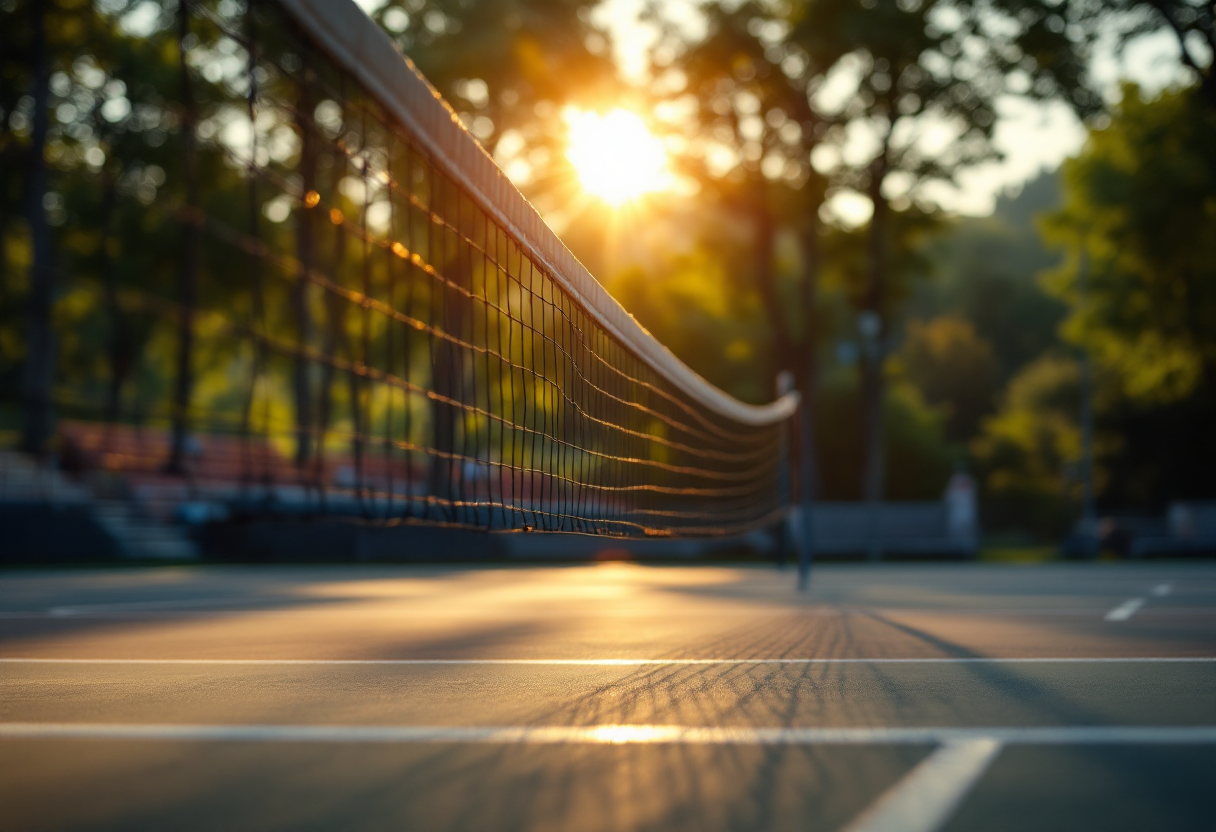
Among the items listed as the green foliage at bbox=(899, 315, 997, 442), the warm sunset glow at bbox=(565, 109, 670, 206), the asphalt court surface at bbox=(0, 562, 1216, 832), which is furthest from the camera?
the green foliage at bbox=(899, 315, 997, 442)

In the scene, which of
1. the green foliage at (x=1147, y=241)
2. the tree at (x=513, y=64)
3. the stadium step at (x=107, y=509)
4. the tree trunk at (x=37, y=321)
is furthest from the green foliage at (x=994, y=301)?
the tree trunk at (x=37, y=321)

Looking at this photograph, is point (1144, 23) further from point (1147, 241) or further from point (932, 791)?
point (932, 791)

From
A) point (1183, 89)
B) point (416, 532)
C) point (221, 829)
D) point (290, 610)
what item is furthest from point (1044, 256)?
point (221, 829)

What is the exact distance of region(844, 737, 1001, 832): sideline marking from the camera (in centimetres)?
229

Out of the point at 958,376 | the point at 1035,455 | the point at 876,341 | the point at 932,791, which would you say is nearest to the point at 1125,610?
the point at 932,791

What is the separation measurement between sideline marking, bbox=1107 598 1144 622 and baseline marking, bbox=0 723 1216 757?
15.4ft

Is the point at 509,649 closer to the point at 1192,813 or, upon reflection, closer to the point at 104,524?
the point at 1192,813

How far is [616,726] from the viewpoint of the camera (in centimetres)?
334

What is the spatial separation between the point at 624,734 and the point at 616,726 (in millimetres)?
138

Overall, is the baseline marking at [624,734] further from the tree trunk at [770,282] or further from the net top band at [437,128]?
the tree trunk at [770,282]

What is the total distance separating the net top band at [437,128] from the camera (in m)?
3.99

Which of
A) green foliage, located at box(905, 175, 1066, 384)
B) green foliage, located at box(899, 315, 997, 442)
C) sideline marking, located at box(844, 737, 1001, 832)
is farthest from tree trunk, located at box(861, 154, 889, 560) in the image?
green foliage, located at box(905, 175, 1066, 384)

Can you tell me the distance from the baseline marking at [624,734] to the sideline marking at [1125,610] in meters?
4.69

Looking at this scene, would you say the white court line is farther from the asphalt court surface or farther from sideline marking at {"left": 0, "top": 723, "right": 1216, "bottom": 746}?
sideline marking at {"left": 0, "top": 723, "right": 1216, "bottom": 746}
